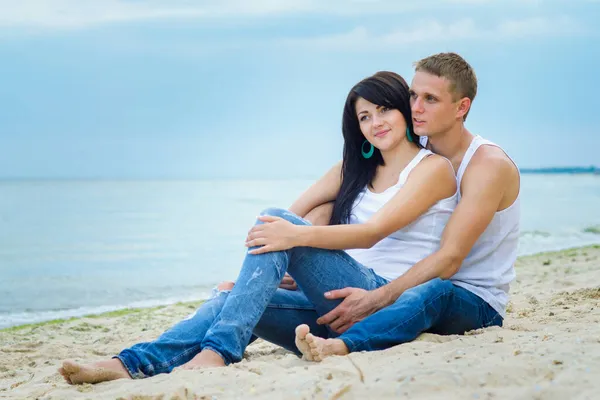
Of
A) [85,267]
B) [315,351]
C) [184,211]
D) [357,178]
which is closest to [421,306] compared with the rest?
[315,351]

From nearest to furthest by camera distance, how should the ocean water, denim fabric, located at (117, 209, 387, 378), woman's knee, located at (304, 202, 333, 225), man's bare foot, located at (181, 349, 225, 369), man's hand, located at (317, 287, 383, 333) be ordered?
man's bare foot, located at (181, 349, 225, 369), denim fabric, located at (117, 209, 387, 378), man's hand, located at (317, 287, 383, 333), woman's knee, located at (304, 202, 333, 225), the ocean water

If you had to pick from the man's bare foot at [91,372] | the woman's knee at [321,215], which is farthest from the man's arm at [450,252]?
the man's bare foot at [91,372]

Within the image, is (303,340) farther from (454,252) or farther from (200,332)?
(454,252)

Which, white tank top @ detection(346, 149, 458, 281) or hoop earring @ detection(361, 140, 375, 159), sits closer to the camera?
white tank top @ detection(346, 149, 458, 281)

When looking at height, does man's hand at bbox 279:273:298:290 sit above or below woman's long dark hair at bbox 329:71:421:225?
below

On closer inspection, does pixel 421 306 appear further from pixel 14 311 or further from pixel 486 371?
pixel 14 311

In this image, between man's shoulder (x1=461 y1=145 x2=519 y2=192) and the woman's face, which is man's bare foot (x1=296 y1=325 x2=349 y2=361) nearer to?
man's shoulder (x1=461 y1=145 x2=519 y2=192)

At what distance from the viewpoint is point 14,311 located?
28.4 feet

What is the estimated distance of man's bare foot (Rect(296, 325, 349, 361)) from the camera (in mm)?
3113

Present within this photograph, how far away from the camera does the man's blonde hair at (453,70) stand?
3811 millimetres

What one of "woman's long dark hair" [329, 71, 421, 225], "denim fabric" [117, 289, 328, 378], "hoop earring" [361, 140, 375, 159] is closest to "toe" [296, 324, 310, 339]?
"denim fabric" [117, 289, 328, 378]

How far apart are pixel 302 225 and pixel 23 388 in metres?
1.66

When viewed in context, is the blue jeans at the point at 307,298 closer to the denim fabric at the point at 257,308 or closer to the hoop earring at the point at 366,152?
the denim fabric at the point at 257,308

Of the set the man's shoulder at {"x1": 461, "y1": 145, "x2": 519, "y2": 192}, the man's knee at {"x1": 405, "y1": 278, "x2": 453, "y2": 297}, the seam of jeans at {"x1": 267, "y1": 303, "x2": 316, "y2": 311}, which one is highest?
the man's shoulder at {"x1": 461, "y1": 145, "x2": 519, "y2": 192}
